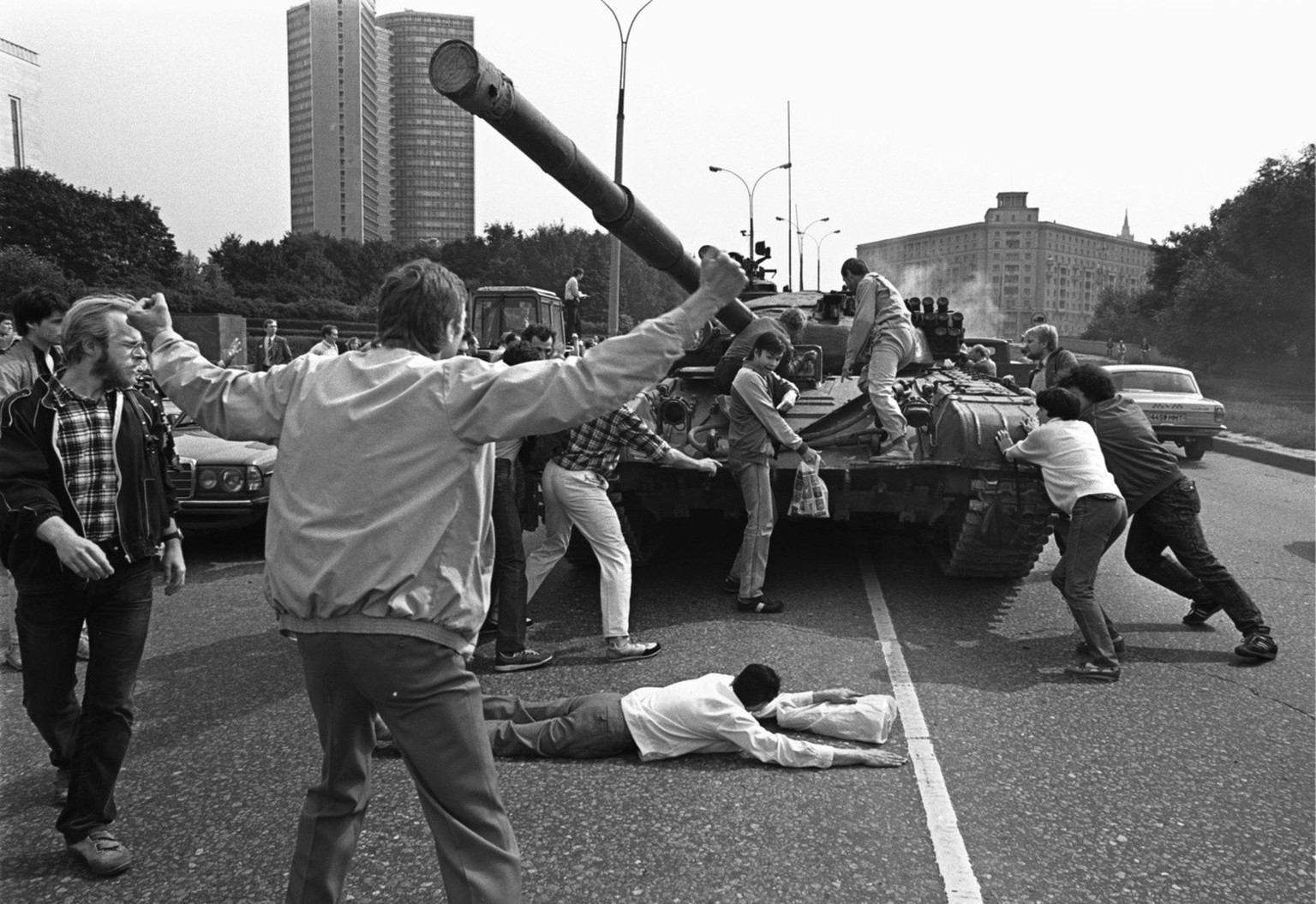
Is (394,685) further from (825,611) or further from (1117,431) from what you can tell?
(1117,431)

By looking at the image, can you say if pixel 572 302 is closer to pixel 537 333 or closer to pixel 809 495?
pixel 537 333

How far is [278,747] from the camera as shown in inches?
168

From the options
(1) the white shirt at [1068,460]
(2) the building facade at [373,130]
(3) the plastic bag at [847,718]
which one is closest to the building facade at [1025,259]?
(2) the building facade at [373,130]

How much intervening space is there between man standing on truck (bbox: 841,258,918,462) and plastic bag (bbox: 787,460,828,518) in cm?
50

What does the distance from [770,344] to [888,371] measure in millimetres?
1231

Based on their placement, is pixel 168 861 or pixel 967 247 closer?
pixel 168 861

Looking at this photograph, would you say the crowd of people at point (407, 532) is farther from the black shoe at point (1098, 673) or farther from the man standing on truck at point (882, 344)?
the man standing on truck at point (882, 344)

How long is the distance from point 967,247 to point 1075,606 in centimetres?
7898

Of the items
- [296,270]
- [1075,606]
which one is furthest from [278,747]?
[296,270]

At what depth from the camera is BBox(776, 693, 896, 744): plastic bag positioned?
4.20 meters

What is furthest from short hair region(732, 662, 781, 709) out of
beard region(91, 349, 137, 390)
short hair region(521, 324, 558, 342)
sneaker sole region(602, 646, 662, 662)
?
short hair region(521, 324, 558, 342)

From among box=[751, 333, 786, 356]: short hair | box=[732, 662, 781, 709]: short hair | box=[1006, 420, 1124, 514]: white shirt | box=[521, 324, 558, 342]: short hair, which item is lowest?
box=[732, 662, 781, 709]: short hair

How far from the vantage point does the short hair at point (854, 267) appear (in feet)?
26.3

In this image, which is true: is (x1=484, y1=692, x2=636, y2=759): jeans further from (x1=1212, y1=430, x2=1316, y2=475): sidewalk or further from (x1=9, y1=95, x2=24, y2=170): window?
(x1=9, y1=95, x2=24, y2=170): window
